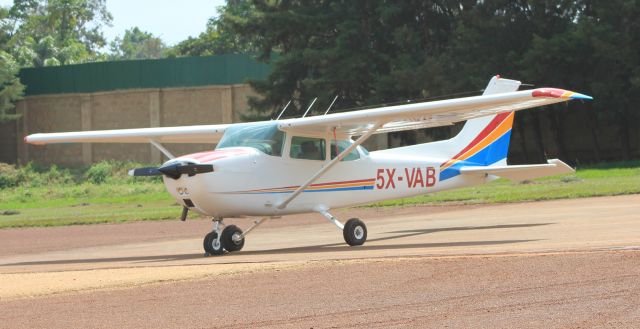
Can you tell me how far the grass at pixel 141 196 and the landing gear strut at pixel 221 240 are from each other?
11.1m

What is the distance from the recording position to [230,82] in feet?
169

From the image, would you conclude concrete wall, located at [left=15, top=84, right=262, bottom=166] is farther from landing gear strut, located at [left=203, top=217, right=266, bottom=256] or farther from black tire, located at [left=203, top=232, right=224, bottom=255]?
black tire, located at [left=203, top=232, right=224, bottom=255]

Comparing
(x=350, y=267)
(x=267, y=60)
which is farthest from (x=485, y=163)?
(x=267, y=60)

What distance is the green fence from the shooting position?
51625mm

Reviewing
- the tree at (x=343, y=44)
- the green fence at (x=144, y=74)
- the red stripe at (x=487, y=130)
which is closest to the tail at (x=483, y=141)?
the red stripe at (x=487, y=130)

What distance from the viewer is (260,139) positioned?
56.4 ft

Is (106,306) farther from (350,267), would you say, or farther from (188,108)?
(188,108)

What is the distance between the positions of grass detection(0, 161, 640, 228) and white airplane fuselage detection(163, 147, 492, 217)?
7.65m

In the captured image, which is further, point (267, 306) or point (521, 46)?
point (521, 46)

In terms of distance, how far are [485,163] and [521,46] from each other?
2199cm

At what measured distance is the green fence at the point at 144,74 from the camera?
51625mm

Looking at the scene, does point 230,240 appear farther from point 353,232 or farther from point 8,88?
point 8,88

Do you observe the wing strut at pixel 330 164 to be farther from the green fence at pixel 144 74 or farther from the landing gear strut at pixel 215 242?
the green fence at pixel 144 74

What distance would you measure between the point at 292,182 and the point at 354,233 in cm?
137
